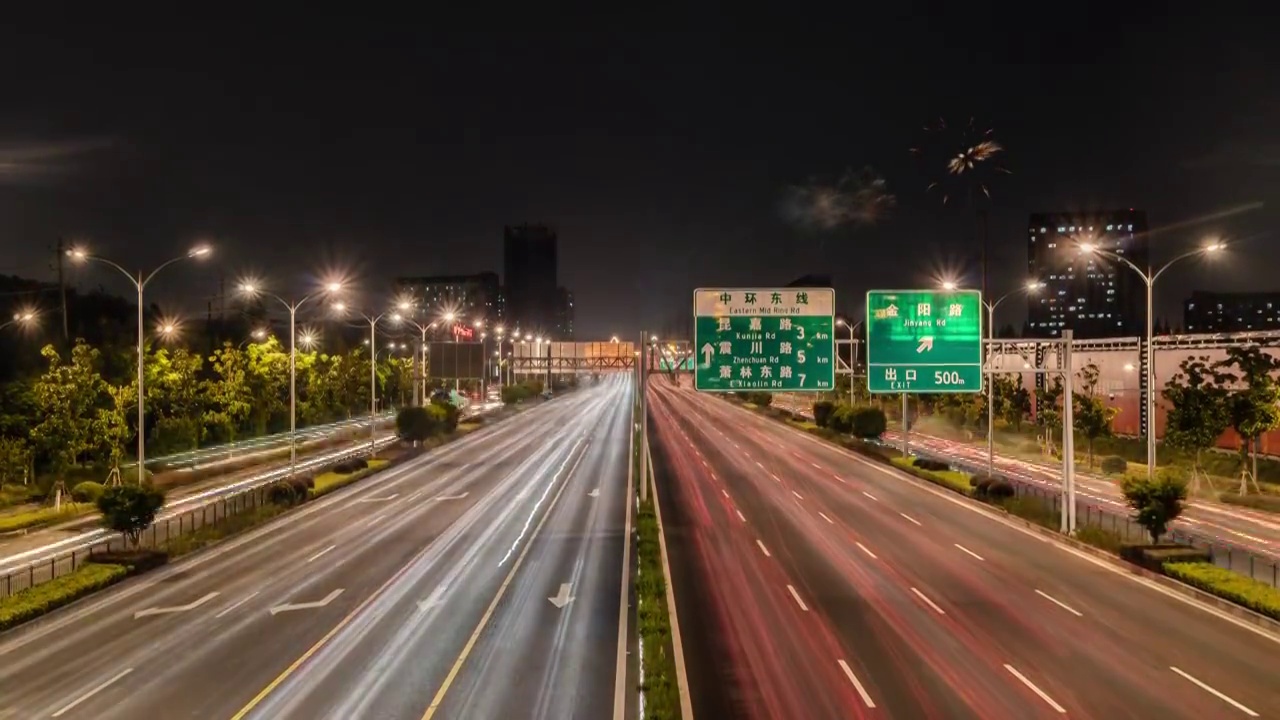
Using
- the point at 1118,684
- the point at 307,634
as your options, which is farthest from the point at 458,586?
the point at 1118,684

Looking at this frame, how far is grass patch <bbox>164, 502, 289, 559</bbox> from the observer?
1239 inches

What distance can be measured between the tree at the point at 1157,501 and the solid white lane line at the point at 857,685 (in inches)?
637

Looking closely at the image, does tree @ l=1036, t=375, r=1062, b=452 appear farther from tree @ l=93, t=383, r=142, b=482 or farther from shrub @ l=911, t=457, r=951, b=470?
tree @ l=93, t=383, r=142, b=482

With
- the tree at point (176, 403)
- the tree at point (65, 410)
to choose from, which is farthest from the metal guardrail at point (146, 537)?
the tree at point (176, 403)

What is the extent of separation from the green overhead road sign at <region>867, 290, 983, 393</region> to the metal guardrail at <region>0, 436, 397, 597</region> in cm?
2513

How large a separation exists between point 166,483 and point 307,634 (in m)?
31.9

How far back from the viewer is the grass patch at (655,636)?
50.6ft

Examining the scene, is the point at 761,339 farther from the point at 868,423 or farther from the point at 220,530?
the point at 868,423

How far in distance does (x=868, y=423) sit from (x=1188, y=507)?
30.4 meters

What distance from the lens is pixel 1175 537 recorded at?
30.9 metres

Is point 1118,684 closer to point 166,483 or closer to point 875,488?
point 875,488

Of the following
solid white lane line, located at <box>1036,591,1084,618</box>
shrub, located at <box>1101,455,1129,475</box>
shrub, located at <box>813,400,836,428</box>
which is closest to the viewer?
solid white lane line, located at <box>1036,591,1084,618</box>

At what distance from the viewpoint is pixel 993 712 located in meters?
16.1

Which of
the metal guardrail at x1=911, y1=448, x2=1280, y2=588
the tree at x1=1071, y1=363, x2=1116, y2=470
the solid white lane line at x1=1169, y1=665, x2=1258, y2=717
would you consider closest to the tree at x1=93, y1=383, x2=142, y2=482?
the metal guardrail at x1=911, y1=448, x2=1280, y2=588
